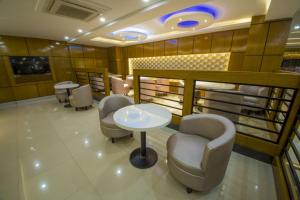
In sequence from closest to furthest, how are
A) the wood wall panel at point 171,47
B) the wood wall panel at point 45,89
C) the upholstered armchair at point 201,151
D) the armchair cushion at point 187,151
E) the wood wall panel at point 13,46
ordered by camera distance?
the upholstered armchair at point 201,151
the armchair cushion at point 187,151
the wood wall panel at point 13,46
the wood wall panel at point 45,89
the wood wall panel at point 171,47

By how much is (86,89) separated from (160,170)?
3.26 meters

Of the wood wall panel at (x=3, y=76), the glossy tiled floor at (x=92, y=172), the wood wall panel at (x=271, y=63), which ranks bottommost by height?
the glossy tiled floor at (x=92, y=172)

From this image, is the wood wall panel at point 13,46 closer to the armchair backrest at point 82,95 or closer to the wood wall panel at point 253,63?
the armchair backrest at point 82,95

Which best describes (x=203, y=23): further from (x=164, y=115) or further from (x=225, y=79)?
(x=164, y=115)

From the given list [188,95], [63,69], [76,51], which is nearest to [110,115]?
[188,95]

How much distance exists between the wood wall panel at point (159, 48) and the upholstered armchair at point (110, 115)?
418cm

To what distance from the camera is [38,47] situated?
4820mm

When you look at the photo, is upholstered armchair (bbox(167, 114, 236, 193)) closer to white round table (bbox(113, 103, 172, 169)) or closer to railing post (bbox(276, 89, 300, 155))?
white round table (bbox(113, 103, 172, 169))

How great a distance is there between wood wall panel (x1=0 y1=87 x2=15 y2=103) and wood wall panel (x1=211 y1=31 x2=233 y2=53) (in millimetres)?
7705

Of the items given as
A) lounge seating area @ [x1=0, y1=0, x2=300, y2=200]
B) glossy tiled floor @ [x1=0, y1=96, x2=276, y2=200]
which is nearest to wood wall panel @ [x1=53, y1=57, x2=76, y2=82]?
lounge seating area @ [x1=0, y1=0, x2=300, y2=200]

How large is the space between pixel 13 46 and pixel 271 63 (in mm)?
8378

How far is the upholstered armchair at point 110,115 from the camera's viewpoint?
6.75ft

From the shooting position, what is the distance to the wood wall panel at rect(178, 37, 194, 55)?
4.81 meters

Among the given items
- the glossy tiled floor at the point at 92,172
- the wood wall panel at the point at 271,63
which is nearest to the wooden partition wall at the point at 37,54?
the glossy tiled floor at the point at 92,172
